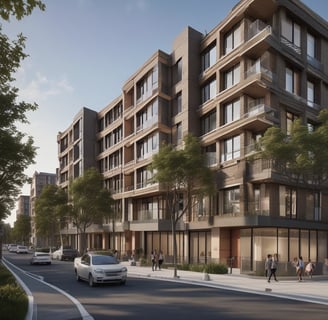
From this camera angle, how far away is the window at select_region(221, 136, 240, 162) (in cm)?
3606

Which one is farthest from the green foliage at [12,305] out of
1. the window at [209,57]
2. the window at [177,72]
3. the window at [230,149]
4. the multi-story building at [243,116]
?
the window at [177,72]

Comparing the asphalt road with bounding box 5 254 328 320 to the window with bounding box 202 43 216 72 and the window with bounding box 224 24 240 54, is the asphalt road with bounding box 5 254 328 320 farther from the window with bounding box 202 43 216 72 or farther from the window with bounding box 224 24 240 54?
the window with bounding box 202 43 216 72

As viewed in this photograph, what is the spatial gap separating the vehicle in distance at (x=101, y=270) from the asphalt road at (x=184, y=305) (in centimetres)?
62

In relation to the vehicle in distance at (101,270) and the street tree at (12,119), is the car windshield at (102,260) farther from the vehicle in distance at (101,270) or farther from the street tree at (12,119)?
the street tree at (12,119)

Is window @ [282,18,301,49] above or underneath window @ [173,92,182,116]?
above

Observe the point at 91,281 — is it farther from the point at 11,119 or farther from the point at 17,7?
the point at 17,7

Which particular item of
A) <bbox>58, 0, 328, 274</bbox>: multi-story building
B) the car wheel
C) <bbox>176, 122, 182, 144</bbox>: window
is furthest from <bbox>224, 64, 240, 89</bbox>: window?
the car wheel

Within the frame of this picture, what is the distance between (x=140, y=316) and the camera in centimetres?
1301

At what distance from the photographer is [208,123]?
40.6 m

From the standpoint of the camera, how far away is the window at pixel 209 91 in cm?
3988

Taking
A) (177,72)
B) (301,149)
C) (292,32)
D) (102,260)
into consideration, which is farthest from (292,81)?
(102,260)

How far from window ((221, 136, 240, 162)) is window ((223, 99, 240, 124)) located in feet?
5.54

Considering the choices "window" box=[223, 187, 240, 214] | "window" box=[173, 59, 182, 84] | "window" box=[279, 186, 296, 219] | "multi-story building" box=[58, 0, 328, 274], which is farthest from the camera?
"window" box=[173, 59, 182, 84]

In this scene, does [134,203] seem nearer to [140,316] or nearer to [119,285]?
[119,285]
